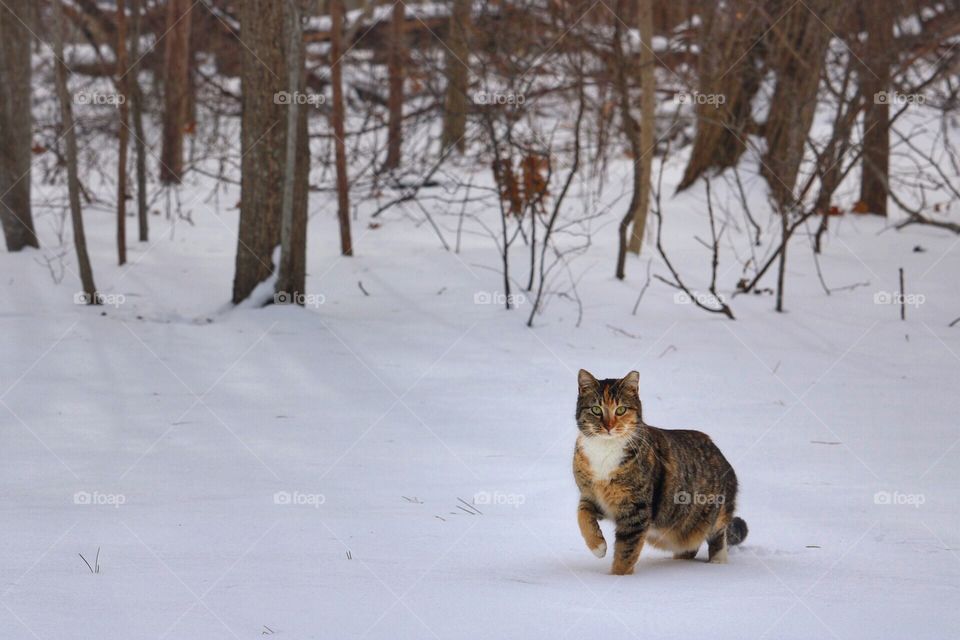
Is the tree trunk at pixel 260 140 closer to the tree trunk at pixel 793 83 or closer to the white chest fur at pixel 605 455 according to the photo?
the tree trunk at pixel 793 83

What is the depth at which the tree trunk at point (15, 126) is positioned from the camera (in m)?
10.4

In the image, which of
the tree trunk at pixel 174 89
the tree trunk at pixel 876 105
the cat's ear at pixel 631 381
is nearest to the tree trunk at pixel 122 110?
the tree trunk at pixel 174 89

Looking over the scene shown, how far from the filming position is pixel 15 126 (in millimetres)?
10531

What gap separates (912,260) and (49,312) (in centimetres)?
786

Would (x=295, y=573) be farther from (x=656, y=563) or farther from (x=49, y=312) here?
(x=49, y=312)

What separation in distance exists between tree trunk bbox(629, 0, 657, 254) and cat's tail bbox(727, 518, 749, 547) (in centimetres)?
595

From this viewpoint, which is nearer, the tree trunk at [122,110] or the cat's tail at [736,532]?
the cat's tail at [736,532]

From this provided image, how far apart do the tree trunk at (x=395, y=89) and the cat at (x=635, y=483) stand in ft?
31.7

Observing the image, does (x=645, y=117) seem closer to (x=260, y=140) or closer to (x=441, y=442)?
(x=260, y=140)

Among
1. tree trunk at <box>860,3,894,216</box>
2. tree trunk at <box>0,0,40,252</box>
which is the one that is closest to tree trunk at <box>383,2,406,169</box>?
tree trunk at <box>0,0,40,252</box>

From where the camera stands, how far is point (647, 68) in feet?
32.6

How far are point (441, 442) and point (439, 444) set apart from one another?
0.04 m

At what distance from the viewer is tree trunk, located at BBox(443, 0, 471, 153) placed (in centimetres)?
1211

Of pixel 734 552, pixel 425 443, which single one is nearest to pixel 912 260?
pixel 425 443
